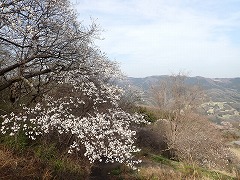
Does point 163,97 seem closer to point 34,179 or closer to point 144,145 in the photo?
point 144,145

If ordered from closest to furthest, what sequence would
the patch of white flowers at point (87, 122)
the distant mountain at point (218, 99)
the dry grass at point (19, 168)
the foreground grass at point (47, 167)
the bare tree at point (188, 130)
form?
the dry grass at point (19, 168) < the foreground grass at point (47, 167) < the patch of white flowers at point (87, 122) < the bare tree at point (188, 130) < the distant mountain at point (218, 99)

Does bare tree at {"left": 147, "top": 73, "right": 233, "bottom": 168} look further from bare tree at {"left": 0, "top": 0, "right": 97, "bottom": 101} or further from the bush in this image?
bare tree at {"left": 0, "top": 0, "right": 97, "bottom": 101}

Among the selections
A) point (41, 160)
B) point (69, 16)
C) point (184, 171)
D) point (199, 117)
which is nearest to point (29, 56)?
point (69, 16)

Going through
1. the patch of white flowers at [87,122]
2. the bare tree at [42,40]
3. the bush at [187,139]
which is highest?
the bare tree at [42,40]

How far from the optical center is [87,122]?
10070mm

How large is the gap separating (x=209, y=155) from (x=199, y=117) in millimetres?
4034

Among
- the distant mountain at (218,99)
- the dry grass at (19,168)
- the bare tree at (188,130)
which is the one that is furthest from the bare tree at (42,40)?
the bare tree at (188,130)

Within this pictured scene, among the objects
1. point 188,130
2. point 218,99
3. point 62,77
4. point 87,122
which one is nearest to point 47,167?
point 87,122

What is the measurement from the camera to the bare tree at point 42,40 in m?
10.3

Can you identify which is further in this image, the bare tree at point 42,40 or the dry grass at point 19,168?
the bare tree at point 42,40

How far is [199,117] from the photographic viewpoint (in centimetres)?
2561

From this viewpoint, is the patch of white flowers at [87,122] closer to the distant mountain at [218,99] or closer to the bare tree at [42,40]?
the bare tree at [42,40]

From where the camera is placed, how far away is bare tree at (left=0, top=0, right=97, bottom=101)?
1028 cm

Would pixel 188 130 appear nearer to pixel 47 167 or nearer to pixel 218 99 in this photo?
pixel 47 167
